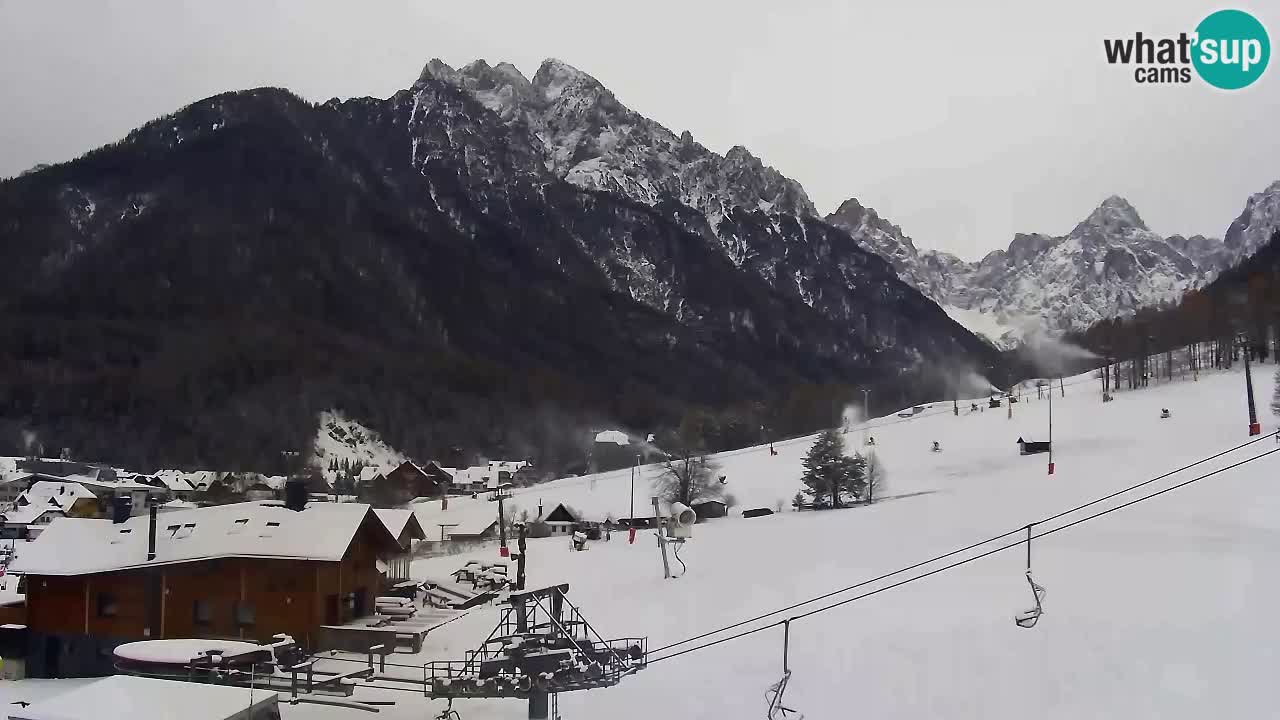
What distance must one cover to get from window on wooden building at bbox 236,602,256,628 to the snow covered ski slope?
573cm

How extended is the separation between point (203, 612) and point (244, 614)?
1324mm

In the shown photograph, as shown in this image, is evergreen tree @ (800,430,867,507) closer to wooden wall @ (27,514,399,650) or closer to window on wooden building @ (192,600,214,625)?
wooden wall @ (27,514,399,650)

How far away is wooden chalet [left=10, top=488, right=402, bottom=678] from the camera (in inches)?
1106

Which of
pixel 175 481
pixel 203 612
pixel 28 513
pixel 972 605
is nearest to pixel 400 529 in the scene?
pixel 203 612

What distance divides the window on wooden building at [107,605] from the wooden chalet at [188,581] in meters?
0.03

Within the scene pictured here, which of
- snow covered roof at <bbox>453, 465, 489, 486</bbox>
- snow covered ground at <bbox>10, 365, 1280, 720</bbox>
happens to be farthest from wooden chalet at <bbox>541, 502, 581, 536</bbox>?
snow covered roof at <bbox>453, 465, 489, 486</bbox>

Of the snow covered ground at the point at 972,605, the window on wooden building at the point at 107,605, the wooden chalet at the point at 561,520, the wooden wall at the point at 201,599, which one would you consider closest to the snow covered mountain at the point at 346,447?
the wooden chalet at the point at 561,520

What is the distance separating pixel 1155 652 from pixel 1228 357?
256 ft

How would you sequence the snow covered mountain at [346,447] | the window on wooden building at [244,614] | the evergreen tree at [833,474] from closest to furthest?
the window on wooden building at [244,614] < the evergreen tree at [833,474] < the snow covered mountain at [346,447]

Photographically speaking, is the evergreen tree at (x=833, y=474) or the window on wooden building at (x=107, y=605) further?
the evergreen tree at (x=833, y=474)

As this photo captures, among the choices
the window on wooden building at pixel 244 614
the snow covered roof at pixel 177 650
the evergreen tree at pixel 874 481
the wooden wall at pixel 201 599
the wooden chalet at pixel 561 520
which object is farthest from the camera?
the wooden chalet at pixel 561 520

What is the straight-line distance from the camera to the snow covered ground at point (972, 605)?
17672 mm

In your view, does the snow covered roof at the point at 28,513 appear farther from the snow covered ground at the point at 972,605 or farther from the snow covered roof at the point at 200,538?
the snow covered roof at the point at 200,538

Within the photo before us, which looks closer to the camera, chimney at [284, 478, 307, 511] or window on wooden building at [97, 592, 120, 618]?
window on wooden building at [97, 592, 120, 618]
